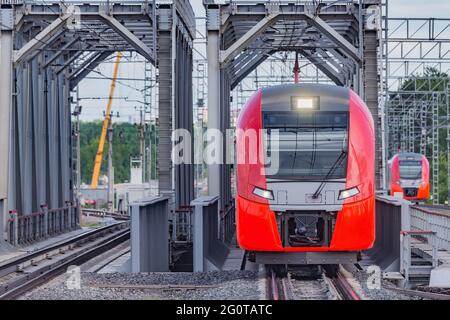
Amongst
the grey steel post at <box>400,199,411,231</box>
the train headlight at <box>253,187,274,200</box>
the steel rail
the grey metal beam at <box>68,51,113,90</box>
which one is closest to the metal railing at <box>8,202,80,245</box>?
the grey metal beam at <box>68,51,113,90</box>

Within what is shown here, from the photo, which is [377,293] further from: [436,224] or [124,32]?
[124,32]

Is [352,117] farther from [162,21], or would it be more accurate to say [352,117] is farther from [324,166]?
[162,21]

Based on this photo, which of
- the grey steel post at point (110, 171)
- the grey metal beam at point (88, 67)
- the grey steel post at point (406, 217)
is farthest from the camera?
the grey steel post at point (110, 171)

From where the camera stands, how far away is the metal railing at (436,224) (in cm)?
2117

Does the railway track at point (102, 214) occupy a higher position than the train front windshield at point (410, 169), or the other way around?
the train front windshield at point (410, 169)

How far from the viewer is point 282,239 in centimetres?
1509

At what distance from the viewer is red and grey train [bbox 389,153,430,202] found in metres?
44.9

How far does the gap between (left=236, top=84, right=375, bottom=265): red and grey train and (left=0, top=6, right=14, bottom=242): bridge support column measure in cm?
905

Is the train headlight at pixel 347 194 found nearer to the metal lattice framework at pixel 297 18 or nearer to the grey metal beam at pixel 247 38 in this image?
the metal lattice framework at pixel 297 18

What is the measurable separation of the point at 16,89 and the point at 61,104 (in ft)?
20.7

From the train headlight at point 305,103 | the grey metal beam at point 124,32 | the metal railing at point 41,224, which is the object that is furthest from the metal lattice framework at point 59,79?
the train headlight at point 305,103
